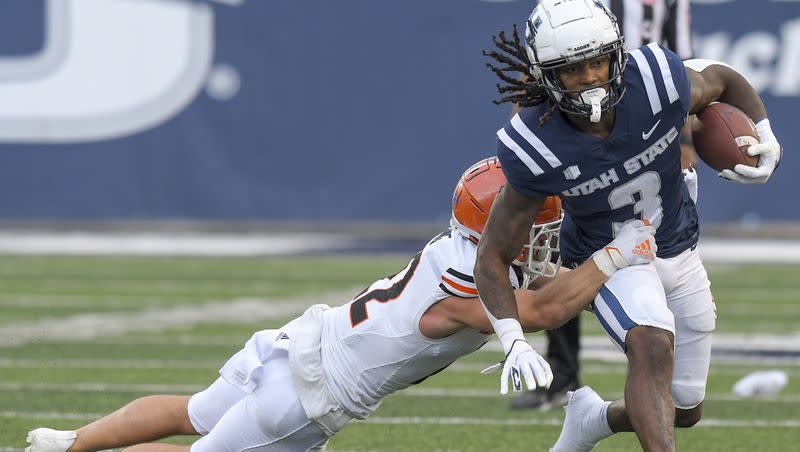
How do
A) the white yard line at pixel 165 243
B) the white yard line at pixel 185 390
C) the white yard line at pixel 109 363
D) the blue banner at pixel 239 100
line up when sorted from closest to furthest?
the white yard line at pixel 185 390
the white yard line at pixel 109 363
the white yard line at pixel 165 243
the blue banner at pixel 239 100

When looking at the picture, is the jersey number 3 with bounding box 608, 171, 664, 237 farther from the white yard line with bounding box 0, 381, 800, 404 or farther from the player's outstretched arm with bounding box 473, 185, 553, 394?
the white yard line with bounding box 0, 381, 800, 404

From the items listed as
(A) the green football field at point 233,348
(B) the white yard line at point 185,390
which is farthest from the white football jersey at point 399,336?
(B) the white yard line at point 185,390

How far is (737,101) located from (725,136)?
0.15 metres

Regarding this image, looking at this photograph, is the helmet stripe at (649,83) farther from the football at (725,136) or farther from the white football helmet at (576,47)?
the football at (725,136)

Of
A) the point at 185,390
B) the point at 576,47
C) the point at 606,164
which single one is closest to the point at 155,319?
the point at 185,390

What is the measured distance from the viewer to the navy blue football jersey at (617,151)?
3402 mm

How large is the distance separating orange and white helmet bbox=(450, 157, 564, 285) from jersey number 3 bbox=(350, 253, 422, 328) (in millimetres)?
149

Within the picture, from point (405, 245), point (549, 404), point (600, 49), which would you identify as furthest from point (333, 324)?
point (405, 245)

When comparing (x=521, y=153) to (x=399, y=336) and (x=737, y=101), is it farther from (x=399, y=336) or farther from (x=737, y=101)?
(x=737, y=101)

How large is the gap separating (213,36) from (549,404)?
7.35m

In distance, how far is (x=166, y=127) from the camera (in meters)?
11.9

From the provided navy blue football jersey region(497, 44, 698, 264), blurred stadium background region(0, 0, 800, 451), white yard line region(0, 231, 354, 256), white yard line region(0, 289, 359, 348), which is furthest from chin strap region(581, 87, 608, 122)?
white yard line region(0, 231, 354, 256)

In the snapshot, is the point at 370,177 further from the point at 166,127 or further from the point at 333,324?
the point at 333,324

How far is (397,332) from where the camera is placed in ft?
11.4
